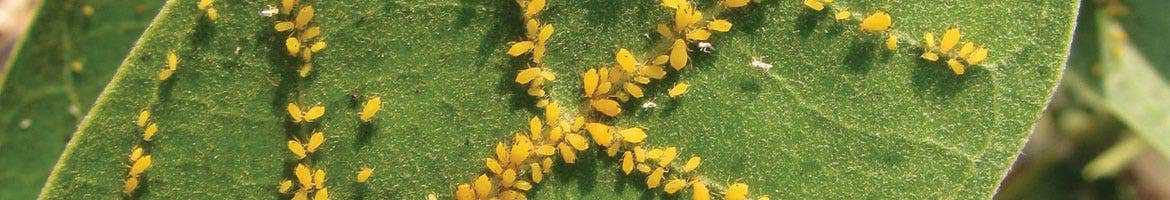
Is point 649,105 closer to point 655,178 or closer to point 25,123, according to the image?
point 655,178

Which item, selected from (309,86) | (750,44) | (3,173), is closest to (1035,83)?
(750,44)

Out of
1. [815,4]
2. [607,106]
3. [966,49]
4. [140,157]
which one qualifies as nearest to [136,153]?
[140,157]

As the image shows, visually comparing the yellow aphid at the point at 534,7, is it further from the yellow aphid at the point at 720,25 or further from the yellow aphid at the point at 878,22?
the yellow aphid at the point at 878,22

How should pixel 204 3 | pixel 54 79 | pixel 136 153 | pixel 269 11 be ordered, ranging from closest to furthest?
1. pixel 204 3
2. pixel 269 11
3. pixel 136 153
4. pixel 54 79

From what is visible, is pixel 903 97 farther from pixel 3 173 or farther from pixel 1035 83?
pixel 3 173

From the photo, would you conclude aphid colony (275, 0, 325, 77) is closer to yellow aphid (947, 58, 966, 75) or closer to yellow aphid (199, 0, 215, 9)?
yellow aphid (199, 0, 215, 9)

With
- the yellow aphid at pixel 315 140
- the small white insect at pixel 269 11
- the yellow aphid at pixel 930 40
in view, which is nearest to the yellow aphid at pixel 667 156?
the yellow aphid at pixel 930 40

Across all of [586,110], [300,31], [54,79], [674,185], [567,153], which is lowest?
[54,79]
